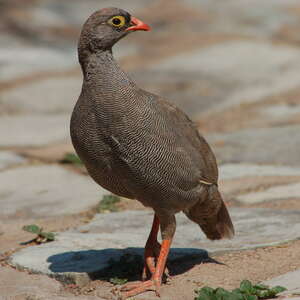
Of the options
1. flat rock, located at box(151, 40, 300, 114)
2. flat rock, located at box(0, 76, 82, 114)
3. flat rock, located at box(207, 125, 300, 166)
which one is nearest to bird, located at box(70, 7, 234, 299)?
flat rock, located at box(207, 125, 300, 166)

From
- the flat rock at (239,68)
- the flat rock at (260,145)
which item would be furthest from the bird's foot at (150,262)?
the flat rock at (239,68)

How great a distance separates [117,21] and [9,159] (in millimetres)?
4016

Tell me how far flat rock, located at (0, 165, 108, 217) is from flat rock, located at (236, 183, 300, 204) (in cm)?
136

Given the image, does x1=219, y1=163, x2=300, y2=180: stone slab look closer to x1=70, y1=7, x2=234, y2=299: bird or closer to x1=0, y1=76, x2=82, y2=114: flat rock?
x1=70, y1=7, x2=234, y2=299: bird

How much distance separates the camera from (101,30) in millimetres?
4727

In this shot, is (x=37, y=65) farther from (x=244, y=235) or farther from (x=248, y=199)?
(x=244, y=235)

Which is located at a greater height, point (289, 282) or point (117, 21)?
point (117, 21)

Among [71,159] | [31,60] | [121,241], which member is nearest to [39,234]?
[121,241]

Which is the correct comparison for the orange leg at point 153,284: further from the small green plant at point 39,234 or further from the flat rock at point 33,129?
the flat rock at point 33,129

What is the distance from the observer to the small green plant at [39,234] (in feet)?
18.4

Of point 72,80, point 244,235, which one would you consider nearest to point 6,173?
point 244,235

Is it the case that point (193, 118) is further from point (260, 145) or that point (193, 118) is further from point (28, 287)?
point (28, 287)

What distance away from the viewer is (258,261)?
16.8 feet

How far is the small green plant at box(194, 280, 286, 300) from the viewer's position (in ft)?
14.0
